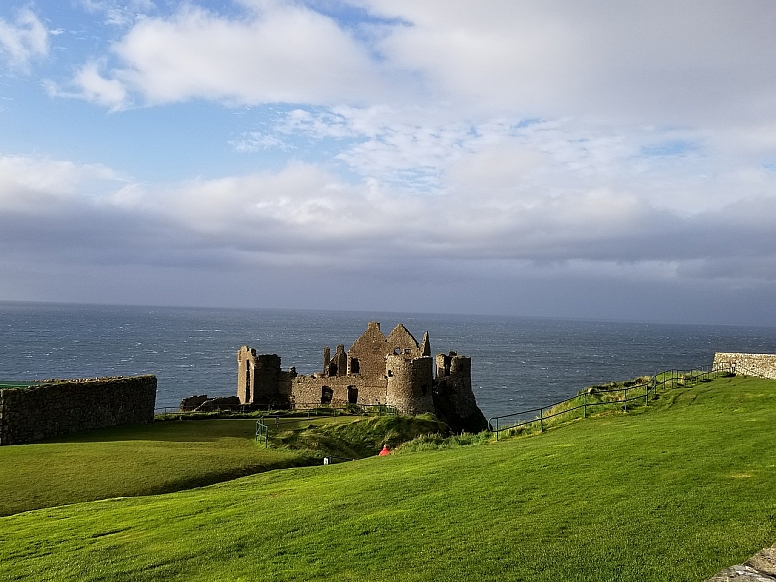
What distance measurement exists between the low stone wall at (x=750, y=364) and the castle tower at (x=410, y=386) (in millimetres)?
18353

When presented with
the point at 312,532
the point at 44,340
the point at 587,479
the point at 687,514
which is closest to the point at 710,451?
the point at 587,479

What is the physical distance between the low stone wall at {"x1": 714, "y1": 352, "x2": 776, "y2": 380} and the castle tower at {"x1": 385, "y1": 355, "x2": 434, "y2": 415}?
18.4 meters

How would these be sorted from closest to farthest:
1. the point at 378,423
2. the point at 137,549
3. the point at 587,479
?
the point at 137,549 → the point at 587,479 → the point at 378,423

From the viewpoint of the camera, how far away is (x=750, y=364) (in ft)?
120

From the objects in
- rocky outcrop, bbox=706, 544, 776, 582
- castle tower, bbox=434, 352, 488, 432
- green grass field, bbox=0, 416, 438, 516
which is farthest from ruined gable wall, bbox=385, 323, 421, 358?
rocky outcrop, bbox=706, 544, 776, 582

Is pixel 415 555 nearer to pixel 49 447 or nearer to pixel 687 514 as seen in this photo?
pixel 687 514

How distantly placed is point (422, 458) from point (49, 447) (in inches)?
594

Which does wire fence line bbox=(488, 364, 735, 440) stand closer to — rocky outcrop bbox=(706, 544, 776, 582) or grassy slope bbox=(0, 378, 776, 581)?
grassy slope bbox=(0, 378, 776, 581)

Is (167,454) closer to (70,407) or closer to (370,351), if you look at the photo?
(70,407)

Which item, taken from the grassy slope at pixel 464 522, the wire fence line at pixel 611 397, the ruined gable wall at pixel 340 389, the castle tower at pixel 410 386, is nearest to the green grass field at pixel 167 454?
the grassy slope at pixel 464 522

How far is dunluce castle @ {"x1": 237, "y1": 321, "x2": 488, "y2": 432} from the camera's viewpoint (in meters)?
41.8

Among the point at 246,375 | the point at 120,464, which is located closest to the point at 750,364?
the point at 120,464

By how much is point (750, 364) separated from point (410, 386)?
67.6 feet

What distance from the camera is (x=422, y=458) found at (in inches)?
789
